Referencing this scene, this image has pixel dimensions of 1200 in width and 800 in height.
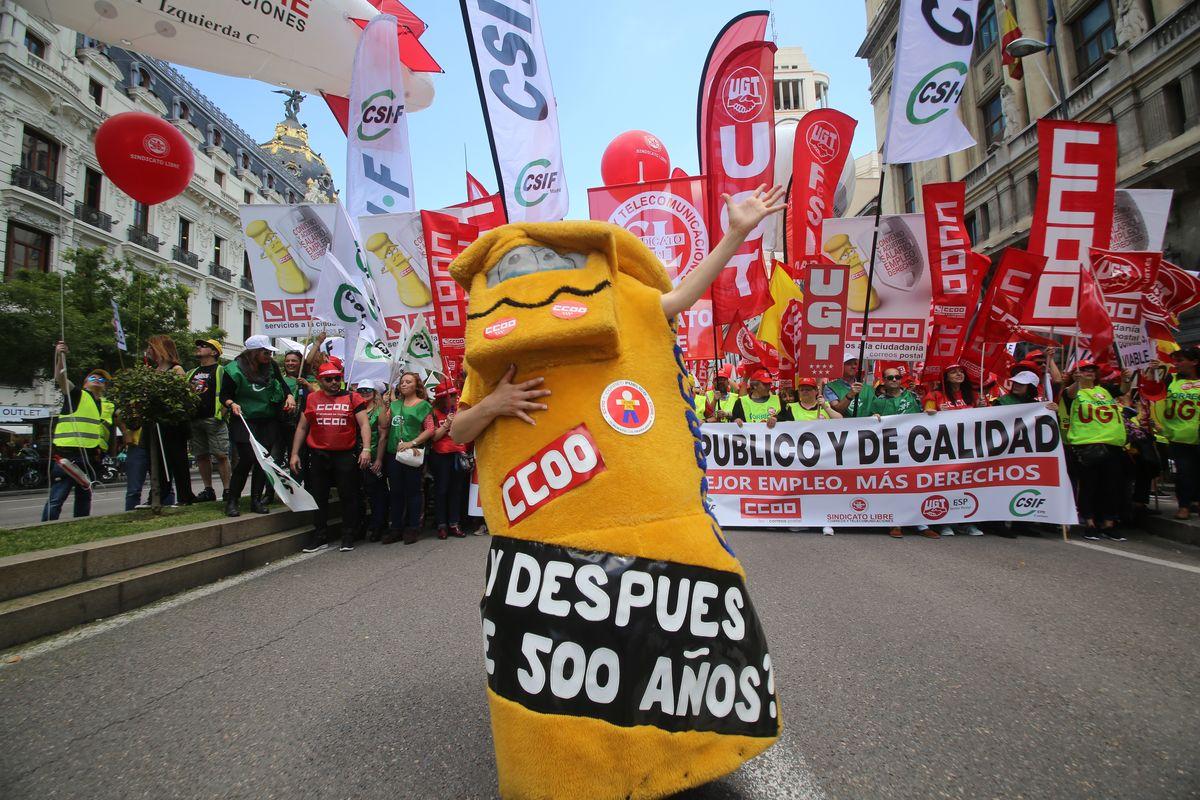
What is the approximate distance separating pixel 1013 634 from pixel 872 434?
12.0 ft

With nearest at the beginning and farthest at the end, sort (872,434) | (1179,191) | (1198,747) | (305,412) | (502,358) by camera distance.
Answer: (502,358)
(1198,747)
(305,412)
(872,434)
(1179,191)

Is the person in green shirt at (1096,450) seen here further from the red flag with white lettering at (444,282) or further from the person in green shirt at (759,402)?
the red flag with white lettering at (444,282)

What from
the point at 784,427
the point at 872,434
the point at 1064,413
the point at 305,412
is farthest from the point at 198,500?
the point at 1064,413

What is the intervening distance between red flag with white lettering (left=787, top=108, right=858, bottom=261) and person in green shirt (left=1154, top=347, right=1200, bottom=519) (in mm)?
4094

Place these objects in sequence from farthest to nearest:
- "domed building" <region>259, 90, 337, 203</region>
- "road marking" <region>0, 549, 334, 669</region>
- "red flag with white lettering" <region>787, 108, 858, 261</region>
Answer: "domed building" <region>259, 90, 337, 203</region> < "red flag with white lettering" <region>787, 108, 858, 261</region> < "road marking" <region>0, 549, 334, 669</region>

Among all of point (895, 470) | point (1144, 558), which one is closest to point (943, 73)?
point (895, 470)

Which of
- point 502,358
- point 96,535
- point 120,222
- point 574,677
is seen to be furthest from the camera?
point 120,222

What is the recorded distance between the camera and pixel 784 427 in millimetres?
6855

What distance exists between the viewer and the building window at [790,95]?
61.2m

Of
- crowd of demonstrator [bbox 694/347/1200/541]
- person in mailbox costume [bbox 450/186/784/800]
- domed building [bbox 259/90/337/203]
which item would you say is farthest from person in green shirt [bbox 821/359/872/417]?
domed building [bbox 259/90/337/203]

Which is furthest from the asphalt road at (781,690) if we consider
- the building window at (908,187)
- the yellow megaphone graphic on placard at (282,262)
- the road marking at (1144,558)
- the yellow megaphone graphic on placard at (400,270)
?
the building window at (908,187)

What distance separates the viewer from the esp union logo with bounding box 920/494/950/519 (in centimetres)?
629

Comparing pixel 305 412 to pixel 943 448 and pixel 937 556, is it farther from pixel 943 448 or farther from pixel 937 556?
pixel 943 448

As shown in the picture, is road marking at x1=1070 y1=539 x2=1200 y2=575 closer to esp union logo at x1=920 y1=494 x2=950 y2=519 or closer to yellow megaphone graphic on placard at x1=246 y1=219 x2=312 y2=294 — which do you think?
esp union logo at x1=920 y1=494 x2=950 y2=519
